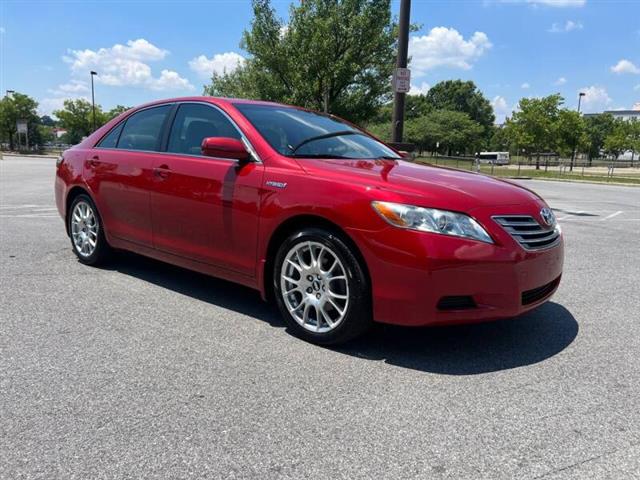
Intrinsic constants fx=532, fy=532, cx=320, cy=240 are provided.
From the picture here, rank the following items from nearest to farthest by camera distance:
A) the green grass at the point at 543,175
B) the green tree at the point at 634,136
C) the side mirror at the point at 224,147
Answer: the side mirror at the point at 224,147, the green grass at the point at 543,175, the green tree at the point at 634,136

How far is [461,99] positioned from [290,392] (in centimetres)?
10737

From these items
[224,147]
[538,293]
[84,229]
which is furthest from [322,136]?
[84,229]

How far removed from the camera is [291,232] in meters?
3.53

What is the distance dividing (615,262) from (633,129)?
77722mm

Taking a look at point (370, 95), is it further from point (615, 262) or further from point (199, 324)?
point (199, 324)

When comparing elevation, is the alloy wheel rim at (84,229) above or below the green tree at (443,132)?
below

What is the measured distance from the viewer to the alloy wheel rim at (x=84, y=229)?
17.3ft

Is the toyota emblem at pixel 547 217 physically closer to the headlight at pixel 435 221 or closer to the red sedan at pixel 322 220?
the red sedan at pixel 322 220

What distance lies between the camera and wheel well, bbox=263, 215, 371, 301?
3.21m

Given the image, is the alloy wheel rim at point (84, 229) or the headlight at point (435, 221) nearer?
Answer: the headlight at point (435, 221)

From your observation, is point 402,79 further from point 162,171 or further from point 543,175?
point 543,175

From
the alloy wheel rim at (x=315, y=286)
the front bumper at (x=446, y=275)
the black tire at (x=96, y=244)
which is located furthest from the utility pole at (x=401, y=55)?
the front bumper at (x=446, y=275)

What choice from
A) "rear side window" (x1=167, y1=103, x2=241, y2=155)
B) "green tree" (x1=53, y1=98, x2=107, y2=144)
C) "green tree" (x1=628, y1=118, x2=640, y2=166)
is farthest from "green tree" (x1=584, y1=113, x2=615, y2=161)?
"rear side window" (x1=167, y1=103, x2=241, y2=155)

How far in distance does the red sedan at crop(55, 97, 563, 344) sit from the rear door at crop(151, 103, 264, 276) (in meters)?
0.01
